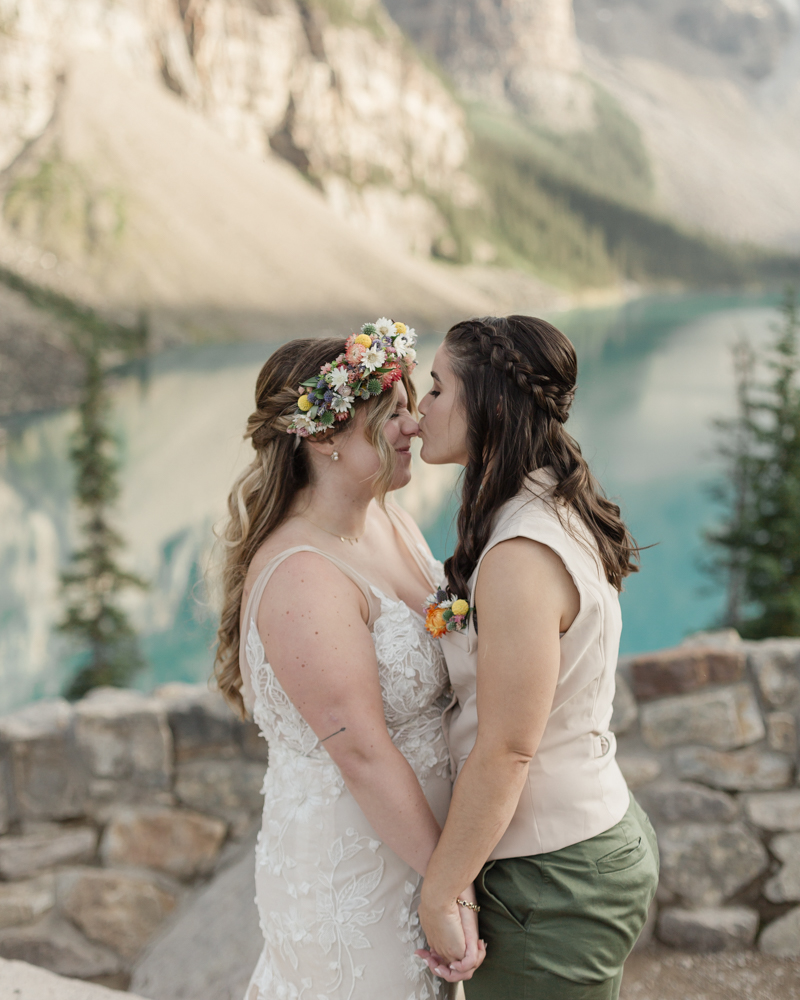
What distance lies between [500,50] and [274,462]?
390 ft

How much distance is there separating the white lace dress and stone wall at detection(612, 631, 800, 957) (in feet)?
4.74

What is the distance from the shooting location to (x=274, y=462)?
1.94 metres

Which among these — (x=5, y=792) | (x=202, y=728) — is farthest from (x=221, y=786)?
(x=5, y=792)

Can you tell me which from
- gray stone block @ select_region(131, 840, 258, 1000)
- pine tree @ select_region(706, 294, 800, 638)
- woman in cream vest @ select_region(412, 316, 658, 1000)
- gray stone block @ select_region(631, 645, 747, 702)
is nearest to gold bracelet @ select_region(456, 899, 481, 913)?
woman in cream vest @ select_region(412, 316, 658, 1000)

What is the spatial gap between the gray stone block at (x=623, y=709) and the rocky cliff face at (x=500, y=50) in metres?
112

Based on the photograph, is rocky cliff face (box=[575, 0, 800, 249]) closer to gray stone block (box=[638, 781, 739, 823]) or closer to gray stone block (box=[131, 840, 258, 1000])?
gray stone block (box=[638, 781, 739, 823])

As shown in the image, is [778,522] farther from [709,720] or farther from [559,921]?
[559,921]

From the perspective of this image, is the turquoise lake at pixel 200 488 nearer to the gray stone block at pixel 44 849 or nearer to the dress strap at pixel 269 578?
the gray stone block at pixel 44 849

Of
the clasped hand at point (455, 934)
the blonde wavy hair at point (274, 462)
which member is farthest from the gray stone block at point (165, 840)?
the clasped hand at point (455, 934)

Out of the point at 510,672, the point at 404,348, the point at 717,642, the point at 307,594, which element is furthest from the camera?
the point at 717,642

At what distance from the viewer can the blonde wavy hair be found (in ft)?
6.10

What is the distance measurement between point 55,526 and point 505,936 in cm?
2376

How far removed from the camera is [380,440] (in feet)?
6.06

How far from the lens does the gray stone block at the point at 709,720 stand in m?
2.98
